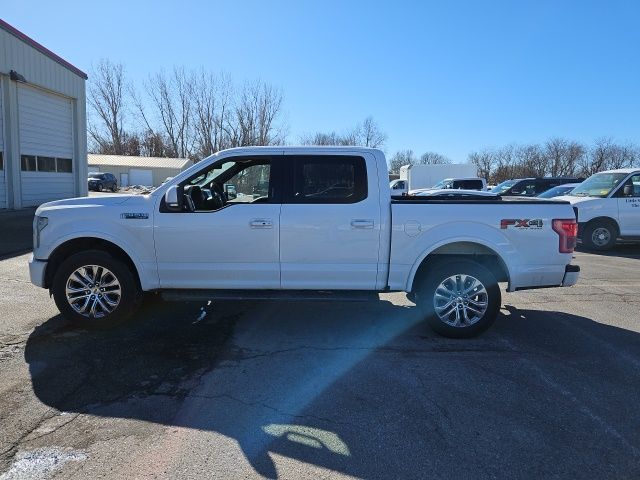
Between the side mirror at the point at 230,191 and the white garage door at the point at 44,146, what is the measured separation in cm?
1741

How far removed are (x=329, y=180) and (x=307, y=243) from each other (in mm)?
726

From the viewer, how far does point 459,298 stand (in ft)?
17.0

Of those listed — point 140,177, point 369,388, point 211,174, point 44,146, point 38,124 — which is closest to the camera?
point 369,388

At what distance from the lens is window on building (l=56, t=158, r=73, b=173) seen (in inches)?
865

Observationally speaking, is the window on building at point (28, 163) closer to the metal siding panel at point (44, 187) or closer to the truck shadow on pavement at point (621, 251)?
the metal siding panel at point (44, 187)

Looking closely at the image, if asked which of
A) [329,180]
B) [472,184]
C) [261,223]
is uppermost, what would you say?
[472,184]

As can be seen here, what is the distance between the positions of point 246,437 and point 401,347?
220 centimetres

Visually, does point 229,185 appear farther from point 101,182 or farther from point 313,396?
point 101,182

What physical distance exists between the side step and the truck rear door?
0.08 m

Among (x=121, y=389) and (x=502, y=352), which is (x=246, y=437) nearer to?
(x=121, y=389)

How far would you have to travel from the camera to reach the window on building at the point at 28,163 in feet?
63.3

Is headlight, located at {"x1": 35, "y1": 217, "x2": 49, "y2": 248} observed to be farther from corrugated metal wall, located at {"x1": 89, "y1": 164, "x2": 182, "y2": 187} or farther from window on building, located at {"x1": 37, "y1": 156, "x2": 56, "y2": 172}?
corrugated metal wall, located at {"x1": 89, "y1": 164, "x2": 182, "y2": 187}

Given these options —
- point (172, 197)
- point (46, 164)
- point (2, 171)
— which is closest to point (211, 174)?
point (172, 197)

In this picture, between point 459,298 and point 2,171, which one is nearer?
point 459,298
